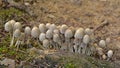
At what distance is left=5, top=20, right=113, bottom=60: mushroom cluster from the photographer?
147 inches

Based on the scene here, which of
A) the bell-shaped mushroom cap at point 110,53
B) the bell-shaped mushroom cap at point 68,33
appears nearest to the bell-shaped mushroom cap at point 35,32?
the bell-shaped mushroom cap at point 68,33

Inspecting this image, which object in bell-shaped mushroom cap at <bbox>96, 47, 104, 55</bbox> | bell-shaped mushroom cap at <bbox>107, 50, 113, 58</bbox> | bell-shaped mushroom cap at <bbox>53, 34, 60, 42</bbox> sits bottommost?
bell-shaped mushroom cap at <bbox>107, 50, 113, 58</bbox>

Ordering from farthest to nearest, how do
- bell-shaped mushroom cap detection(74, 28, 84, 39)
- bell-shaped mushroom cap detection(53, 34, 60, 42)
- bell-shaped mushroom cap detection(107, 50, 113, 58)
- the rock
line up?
1. bell-shaped mushroom cap detection(107, 50, 113, 58)
2. bell-shaped mushroom cap detection(53, 34, 60, 42)
3. bell-shaped mushroom cap detection(74, 28, 84, 39)
4. the rock

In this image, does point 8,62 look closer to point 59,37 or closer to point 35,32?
point 35,32

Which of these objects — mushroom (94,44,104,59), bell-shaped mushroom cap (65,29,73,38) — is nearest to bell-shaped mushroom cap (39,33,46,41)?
bell-shaped mushroom cap (65,29,73,38)

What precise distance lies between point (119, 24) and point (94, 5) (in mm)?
687

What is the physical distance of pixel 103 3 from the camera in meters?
5.66

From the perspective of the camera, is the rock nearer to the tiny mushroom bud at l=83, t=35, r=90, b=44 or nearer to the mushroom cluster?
the mushroom cluster

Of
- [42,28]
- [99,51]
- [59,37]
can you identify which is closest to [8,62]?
[42,28]

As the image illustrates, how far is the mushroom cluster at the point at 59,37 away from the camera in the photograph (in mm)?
3732

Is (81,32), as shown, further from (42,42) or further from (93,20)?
(93,20)

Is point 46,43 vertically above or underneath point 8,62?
above

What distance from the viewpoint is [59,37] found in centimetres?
385

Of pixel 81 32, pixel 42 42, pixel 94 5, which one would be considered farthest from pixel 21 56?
pixel 94 5
